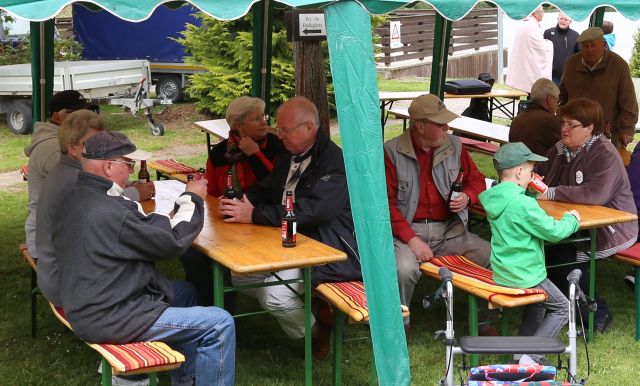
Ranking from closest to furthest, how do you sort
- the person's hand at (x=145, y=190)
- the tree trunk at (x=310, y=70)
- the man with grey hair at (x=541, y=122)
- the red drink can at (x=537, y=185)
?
the red drink can at (x=537, y=185)
the person's hand at (x=145, y=190)
the man with grey hair at (x=541, y=122)
the tree trunk at (x=310, y=70)

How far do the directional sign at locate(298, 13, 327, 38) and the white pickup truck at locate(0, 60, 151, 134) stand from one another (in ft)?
22.5

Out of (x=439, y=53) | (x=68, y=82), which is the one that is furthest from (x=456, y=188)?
(x=68, y=82)

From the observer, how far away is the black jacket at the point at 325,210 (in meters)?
4.75

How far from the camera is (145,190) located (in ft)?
18.6

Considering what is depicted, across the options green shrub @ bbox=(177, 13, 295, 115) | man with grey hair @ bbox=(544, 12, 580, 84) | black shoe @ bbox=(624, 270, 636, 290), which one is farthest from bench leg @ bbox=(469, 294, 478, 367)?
green shrub @ bbox=(177, 13, 295, 115)

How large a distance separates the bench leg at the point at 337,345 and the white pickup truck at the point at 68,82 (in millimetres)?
10675

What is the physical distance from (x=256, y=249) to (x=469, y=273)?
1.31 metres

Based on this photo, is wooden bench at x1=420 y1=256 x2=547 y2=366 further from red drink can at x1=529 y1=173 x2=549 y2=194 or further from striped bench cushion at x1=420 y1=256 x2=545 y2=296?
red drink can at x1=529 y1=173 x2=549 y2=194

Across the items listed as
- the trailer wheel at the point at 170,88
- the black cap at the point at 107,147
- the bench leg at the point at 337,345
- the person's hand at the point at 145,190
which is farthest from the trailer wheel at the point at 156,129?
the black cap at the point at 107,147

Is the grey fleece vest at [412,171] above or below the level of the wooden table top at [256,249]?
above

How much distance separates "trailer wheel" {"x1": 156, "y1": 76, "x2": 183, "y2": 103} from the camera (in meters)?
18.7

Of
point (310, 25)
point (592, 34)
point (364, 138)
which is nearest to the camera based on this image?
point (364, 138)

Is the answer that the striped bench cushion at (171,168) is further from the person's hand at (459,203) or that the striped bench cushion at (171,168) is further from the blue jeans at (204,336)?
the blue jeans at (204,336)

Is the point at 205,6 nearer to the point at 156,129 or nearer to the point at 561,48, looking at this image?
the point at 561,48
